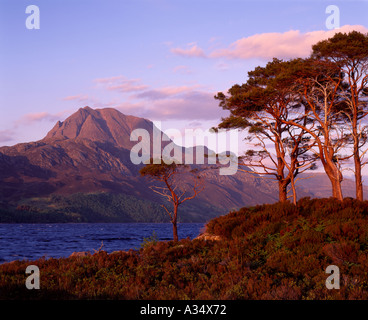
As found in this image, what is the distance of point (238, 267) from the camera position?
12.0m

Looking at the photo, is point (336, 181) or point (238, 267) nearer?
point (238, 267)

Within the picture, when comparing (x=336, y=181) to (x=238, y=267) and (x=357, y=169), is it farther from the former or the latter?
(x=238, y=267)

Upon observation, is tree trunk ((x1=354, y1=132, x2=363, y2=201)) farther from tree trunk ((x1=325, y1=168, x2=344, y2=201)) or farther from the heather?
the heather

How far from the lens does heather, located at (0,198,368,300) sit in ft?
31.9

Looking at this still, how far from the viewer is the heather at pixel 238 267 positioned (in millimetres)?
9734

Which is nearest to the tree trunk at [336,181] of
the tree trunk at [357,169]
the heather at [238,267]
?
the tree trunk at [357,169]

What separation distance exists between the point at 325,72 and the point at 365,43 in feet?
9.63

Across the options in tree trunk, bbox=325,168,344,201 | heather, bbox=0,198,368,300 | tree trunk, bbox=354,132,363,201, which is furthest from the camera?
tree trunk, bbox=354,132,363,201

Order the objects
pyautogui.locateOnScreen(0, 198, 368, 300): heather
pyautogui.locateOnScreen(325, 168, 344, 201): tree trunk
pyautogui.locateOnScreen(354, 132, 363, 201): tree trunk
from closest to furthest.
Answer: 1. pyautogui.locateOnScreen(0, 198, 368, 300): heather
2. pyautogui.locateOnScreen(325, 168, 344, 201): tree trunk
3. pyautogui.locateOnScreen(354, 132, 363, 201): tree trunk

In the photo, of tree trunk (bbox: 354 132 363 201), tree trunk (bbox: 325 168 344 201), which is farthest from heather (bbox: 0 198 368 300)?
tree trunk (bbox: 354 132 363 201)

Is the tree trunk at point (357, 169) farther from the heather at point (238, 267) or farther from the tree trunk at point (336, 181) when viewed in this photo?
the heather at point (238, 267)

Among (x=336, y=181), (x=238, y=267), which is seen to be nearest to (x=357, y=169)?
(x=336, y=181)

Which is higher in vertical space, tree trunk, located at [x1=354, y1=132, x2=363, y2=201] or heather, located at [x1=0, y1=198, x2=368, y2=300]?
tree trunk, located at [x1=354, y1=132, x2=363, y2=201]

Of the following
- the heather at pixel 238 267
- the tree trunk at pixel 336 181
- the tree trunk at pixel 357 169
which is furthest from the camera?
the tree trunk at pixel 357 169
